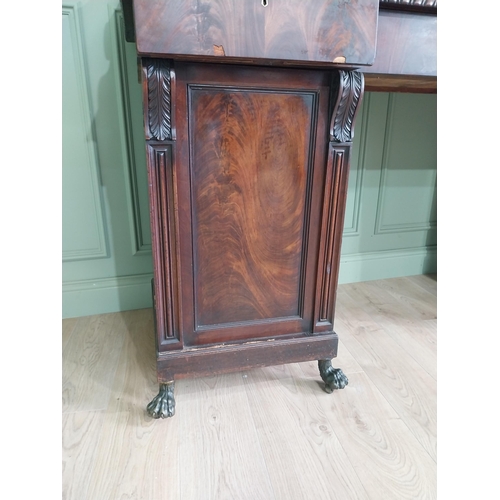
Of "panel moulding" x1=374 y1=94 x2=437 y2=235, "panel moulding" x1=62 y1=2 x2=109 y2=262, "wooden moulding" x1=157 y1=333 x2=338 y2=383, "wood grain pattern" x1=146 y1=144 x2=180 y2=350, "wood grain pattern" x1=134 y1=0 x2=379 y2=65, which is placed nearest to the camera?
"wood grain pattern" x1=134 y1=0 x2=379 y2=65

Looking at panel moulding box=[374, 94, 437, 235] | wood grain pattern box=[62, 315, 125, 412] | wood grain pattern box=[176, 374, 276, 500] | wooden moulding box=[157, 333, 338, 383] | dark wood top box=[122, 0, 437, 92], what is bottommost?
wood grain pattern box=[176, 374, 276, 500]

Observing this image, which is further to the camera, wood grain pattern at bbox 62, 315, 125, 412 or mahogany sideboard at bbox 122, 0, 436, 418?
wood grain pattern at bbox 62, 315, 125, 412

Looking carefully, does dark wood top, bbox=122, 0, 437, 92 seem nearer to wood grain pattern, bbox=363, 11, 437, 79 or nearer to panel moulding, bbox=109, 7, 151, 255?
wood grain pattern, bbox=363, 11, 437, 79

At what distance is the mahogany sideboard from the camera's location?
620 mm

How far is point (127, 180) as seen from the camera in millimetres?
1173

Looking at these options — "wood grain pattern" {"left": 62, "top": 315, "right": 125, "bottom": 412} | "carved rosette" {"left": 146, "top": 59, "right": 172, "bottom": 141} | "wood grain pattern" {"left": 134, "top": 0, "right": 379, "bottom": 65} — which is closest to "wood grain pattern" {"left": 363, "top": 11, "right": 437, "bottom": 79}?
"wood grain pattern" {"left": 134, "top": 0, "right": 379, "bottom": 65}

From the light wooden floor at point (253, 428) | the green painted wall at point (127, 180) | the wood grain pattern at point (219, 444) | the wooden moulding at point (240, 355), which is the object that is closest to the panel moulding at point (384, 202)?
the green painted wall at point (127, 180)

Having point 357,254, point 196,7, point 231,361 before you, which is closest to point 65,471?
point 231,361

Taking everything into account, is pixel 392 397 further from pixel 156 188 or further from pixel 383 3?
pixel 383 3

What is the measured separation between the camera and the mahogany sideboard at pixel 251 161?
24.4 inches

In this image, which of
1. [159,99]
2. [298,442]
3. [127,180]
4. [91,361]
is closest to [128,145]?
[127,180]

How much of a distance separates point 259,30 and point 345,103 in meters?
0.22

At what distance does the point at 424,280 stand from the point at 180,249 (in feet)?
4.00

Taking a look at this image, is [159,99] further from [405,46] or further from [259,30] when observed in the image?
[405,46]
